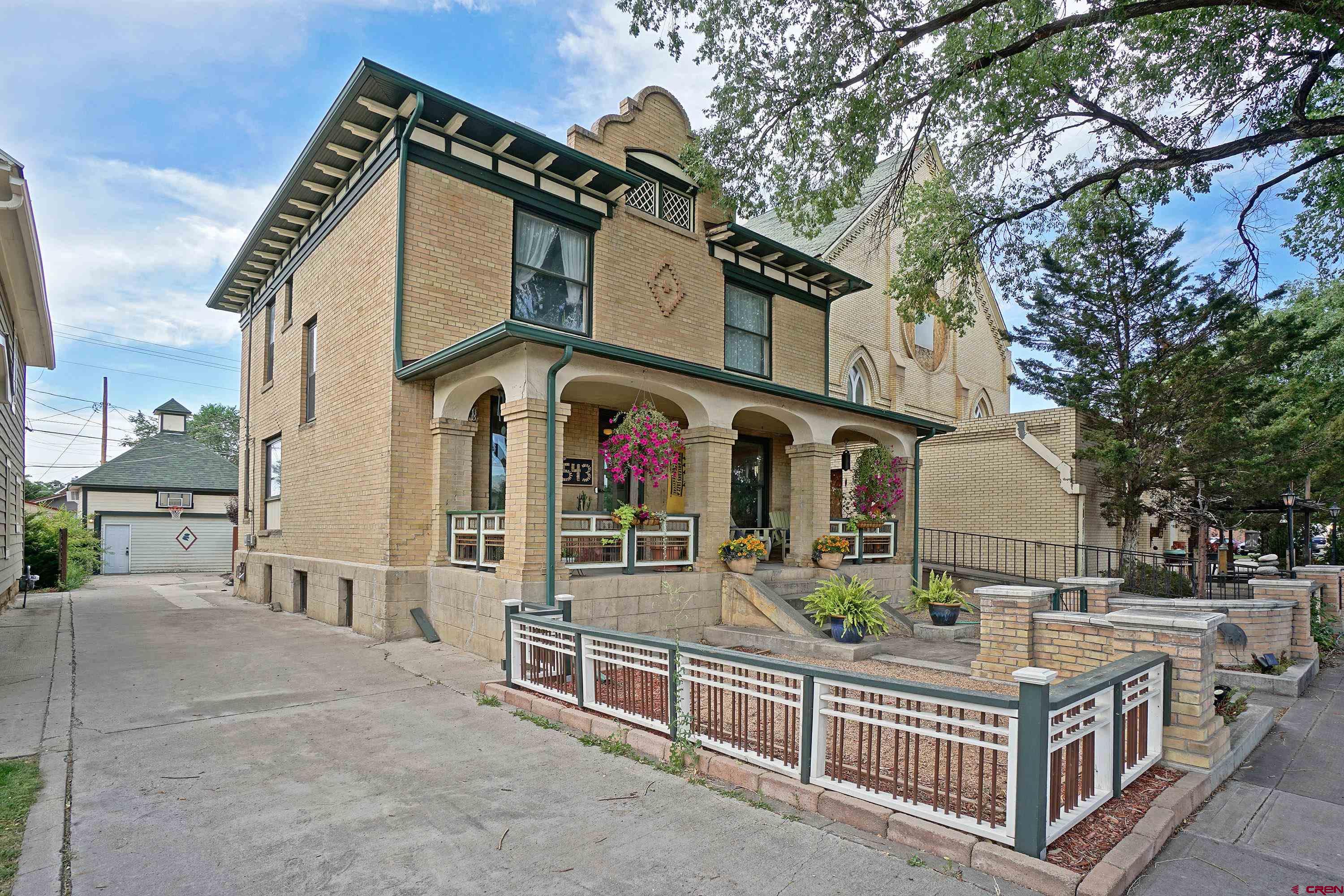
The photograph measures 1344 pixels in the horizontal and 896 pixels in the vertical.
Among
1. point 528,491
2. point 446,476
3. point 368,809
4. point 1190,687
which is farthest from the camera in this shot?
point 446,476

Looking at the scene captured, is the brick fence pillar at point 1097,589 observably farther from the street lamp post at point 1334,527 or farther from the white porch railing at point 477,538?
the street lamp post at point 1334,527

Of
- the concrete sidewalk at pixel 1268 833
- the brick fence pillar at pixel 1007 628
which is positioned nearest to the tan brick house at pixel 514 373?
the brick fence pillar at pixel 1007 628

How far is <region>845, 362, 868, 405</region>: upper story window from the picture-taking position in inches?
791

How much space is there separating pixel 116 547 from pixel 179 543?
1.93 m

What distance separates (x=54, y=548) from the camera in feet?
68.3

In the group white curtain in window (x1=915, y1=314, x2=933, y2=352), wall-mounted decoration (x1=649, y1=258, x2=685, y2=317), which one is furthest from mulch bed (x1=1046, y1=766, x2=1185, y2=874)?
white curtain in window (x1=915, y1=314, x2=933, y2=352)

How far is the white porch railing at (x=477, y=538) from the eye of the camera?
952 centimetres

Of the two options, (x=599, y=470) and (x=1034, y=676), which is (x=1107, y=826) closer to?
(x=1034, y=676)

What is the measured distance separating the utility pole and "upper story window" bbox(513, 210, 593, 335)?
139 feet

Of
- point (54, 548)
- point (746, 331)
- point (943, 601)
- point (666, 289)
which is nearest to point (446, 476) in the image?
point (666, 289)

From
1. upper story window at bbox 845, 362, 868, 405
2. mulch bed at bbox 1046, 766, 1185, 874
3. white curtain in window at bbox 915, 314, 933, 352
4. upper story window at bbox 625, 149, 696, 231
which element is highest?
upper story window at bbox 625, 149, 696, 231

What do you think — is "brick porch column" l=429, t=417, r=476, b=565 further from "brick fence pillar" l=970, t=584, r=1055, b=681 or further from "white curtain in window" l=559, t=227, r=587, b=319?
"brick fence pillar" l=970, t=584, r=1055, b=681

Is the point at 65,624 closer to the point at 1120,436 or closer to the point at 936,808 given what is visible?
the point at 936,808

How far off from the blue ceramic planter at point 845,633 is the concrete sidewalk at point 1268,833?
432 centimetres
